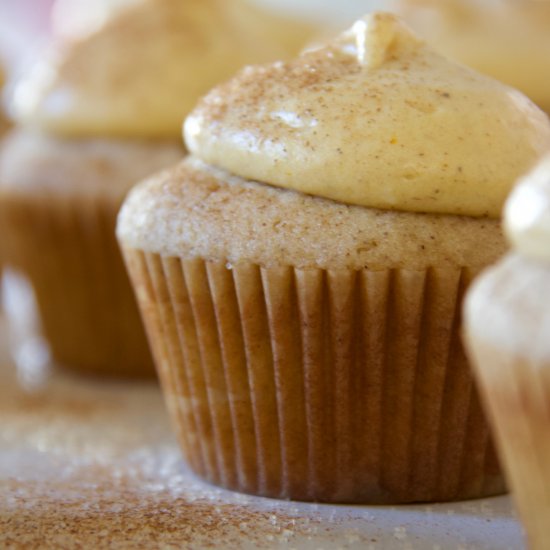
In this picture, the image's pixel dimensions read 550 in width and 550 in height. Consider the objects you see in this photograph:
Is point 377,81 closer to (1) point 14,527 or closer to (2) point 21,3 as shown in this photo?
(1) point 14,527

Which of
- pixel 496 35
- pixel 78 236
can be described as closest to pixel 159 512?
pixel 78 236

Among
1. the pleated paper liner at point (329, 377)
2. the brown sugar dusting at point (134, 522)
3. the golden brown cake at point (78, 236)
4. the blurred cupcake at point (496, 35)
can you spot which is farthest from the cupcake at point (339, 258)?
the blurred cupcake at point (496, 35)

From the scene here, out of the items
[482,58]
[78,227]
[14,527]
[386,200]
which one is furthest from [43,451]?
[482,58]

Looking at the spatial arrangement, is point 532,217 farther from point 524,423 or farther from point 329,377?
point 329,377

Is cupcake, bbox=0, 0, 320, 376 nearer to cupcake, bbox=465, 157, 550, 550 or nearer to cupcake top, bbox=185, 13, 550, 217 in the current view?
cupcake top, bbox=185, 13, 550, 217

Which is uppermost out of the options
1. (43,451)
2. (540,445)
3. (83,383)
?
(540,445)

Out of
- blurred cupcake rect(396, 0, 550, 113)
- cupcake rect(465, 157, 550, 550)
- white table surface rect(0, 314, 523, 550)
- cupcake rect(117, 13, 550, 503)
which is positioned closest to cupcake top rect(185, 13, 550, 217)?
cupcake rect(117, 13, 550, 503)
